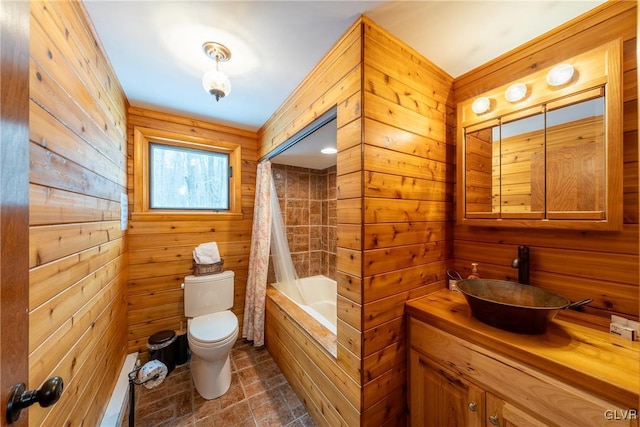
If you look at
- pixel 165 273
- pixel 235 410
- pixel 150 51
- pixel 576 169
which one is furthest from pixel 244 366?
pixel 576 169

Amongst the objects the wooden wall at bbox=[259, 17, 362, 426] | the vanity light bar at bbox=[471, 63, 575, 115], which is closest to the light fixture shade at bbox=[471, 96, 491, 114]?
the vanity light bar at bbox=[471, 63, 575, 115]

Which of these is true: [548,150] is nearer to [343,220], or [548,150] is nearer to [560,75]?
[560,75]

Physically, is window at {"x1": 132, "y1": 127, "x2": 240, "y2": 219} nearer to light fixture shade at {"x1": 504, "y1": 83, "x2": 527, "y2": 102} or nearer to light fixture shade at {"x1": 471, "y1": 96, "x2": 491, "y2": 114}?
light fixture shade at {"x1": 471, "y1": 96, "x2": 491, "y2": 114}

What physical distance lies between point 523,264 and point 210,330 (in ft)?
7.31

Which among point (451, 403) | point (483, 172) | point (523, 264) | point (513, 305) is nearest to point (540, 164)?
point (483, 172)

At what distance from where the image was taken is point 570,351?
2.98 feet

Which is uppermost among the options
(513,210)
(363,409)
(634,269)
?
(513,210)

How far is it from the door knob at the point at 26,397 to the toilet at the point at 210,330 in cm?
132

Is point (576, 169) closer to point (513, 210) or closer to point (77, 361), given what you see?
point (513, 210)

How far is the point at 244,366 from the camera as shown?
2.12 m

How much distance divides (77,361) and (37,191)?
881 mm

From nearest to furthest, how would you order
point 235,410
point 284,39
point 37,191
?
point 37,191 < point 284,39 < point 235,410

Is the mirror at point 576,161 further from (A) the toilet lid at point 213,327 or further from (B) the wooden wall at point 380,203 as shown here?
(A) the toilet lid at point 213,327

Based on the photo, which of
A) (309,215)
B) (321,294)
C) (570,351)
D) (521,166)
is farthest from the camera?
(309,215)
